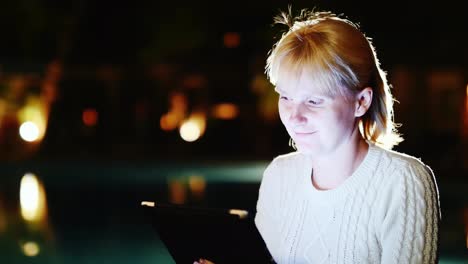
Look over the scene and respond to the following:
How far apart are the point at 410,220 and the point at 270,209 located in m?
0.57

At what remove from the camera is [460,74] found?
110ft

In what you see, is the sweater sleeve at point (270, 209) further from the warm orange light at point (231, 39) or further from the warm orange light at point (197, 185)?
the warm orange light at point (231, 39)

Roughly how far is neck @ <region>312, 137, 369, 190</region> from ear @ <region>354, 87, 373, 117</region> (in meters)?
0.11

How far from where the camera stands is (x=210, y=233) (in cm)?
251

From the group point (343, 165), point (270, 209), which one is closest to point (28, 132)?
point (270, 209)

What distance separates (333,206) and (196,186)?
45.6 feet

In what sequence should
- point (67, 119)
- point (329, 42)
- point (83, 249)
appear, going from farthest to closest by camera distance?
point (67, 119) → point (83, 249) → point (329, 42)

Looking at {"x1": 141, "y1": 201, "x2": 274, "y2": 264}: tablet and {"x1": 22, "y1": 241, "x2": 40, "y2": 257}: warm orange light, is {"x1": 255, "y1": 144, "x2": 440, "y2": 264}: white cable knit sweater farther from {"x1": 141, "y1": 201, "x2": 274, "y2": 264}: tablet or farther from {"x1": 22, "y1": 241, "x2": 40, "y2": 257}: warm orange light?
{"x1": 22, "y1": 241, "x2": 40, "y2": 257}: warm orange light

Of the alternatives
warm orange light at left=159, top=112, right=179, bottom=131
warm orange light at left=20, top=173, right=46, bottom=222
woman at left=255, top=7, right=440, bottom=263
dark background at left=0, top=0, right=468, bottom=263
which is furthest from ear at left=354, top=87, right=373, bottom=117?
warm orange light at left=159, top=112, right=179, bottom=131

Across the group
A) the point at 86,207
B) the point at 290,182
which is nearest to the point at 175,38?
the point at 86,207

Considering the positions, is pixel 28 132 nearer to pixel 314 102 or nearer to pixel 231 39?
pixel 231 39

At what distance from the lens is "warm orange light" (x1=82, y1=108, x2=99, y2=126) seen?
3428 centimetres

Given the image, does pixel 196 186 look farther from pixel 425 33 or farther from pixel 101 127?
pixel 101 127

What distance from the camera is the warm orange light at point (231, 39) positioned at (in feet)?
112
